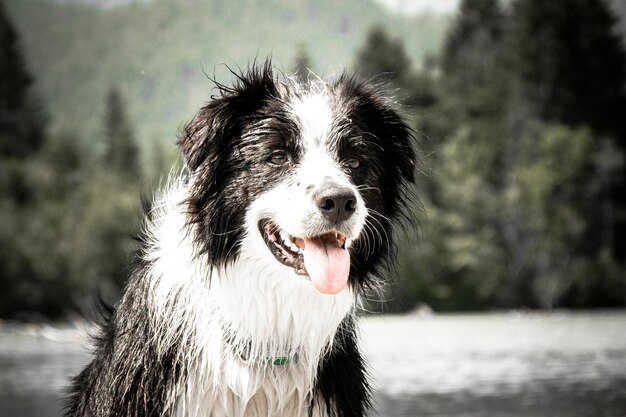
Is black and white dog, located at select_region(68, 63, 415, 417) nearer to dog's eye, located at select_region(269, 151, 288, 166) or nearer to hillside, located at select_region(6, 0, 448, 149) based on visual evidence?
dog's eye, located at select_region(269, 151, 288, 166)

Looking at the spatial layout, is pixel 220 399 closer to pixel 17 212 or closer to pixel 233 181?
pixel 233 181

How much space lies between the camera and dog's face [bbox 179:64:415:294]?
4.07 meters

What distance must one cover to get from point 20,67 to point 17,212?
79.3 feet

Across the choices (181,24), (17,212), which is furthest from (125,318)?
(181,24)

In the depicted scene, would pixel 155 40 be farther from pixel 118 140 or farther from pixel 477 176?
pixel 477 176

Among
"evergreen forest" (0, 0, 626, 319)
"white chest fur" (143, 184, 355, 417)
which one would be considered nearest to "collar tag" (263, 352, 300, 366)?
"white chest fur" (143, 184, 355, 417)

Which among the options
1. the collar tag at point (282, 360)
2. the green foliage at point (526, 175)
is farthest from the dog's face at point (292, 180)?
the green foliage at point (526, 175)

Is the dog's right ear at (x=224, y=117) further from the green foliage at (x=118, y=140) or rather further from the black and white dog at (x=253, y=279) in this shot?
the green foliage at (x=118, y=140)

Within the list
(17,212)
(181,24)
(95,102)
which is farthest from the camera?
(181,24)

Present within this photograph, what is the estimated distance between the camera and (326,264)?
4117 mm

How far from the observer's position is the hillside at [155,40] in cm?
11375

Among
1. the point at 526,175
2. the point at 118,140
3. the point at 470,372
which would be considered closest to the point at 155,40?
the point at 118,140

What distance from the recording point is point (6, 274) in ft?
137

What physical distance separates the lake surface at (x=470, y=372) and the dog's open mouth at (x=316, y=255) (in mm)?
843
